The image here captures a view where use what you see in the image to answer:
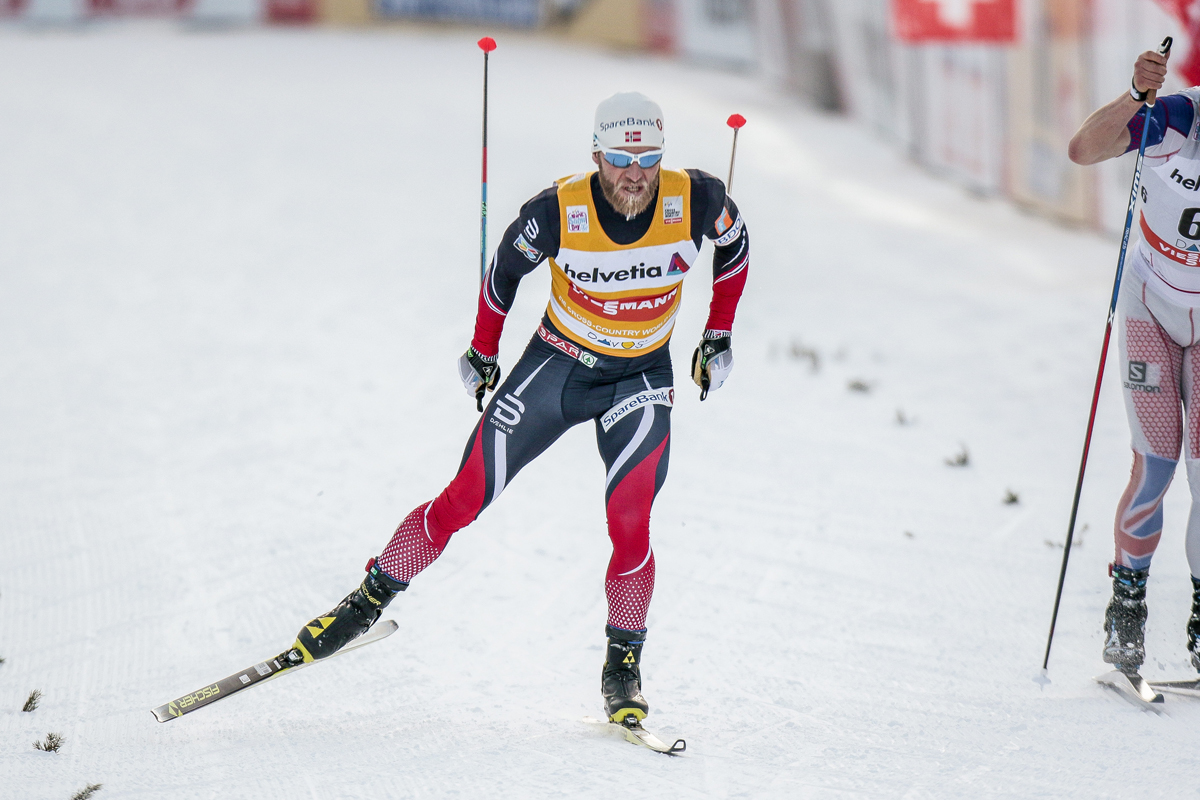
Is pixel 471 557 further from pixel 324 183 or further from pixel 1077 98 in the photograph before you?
pixel 1077 98

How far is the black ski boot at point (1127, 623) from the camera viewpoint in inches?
175

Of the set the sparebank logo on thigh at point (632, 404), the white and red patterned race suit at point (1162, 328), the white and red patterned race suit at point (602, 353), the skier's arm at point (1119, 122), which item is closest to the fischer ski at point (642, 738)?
the white and red patterned race suit at point (602, 353)

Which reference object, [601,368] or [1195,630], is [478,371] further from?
[1195,630]

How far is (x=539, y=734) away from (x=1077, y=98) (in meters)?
9.34

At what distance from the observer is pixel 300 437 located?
279 inches

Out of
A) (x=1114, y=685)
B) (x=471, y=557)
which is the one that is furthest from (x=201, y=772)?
(x=1114, y=685)

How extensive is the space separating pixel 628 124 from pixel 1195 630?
303cm

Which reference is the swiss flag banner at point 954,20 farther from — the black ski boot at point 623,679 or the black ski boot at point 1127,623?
the black ski boot at point 623,679

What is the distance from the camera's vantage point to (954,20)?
12.7 m

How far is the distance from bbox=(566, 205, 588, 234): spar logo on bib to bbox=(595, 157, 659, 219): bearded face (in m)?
0.10

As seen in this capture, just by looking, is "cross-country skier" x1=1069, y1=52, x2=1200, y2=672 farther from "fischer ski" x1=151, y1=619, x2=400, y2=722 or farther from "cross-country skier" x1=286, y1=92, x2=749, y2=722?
"fischer ski" x1=151, y1=619, x2=400, y2=722

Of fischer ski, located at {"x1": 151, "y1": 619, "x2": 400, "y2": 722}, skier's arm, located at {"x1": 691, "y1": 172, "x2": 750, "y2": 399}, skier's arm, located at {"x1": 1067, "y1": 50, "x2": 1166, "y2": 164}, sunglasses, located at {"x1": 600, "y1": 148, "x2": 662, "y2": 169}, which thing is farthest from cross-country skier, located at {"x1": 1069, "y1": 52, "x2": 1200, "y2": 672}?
fischer ski, located at {"x1": 151, "y1": 619, "x2": 400, "y2": 722}

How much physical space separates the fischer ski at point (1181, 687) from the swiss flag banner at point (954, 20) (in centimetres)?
916

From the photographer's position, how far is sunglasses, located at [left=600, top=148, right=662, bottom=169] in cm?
382
